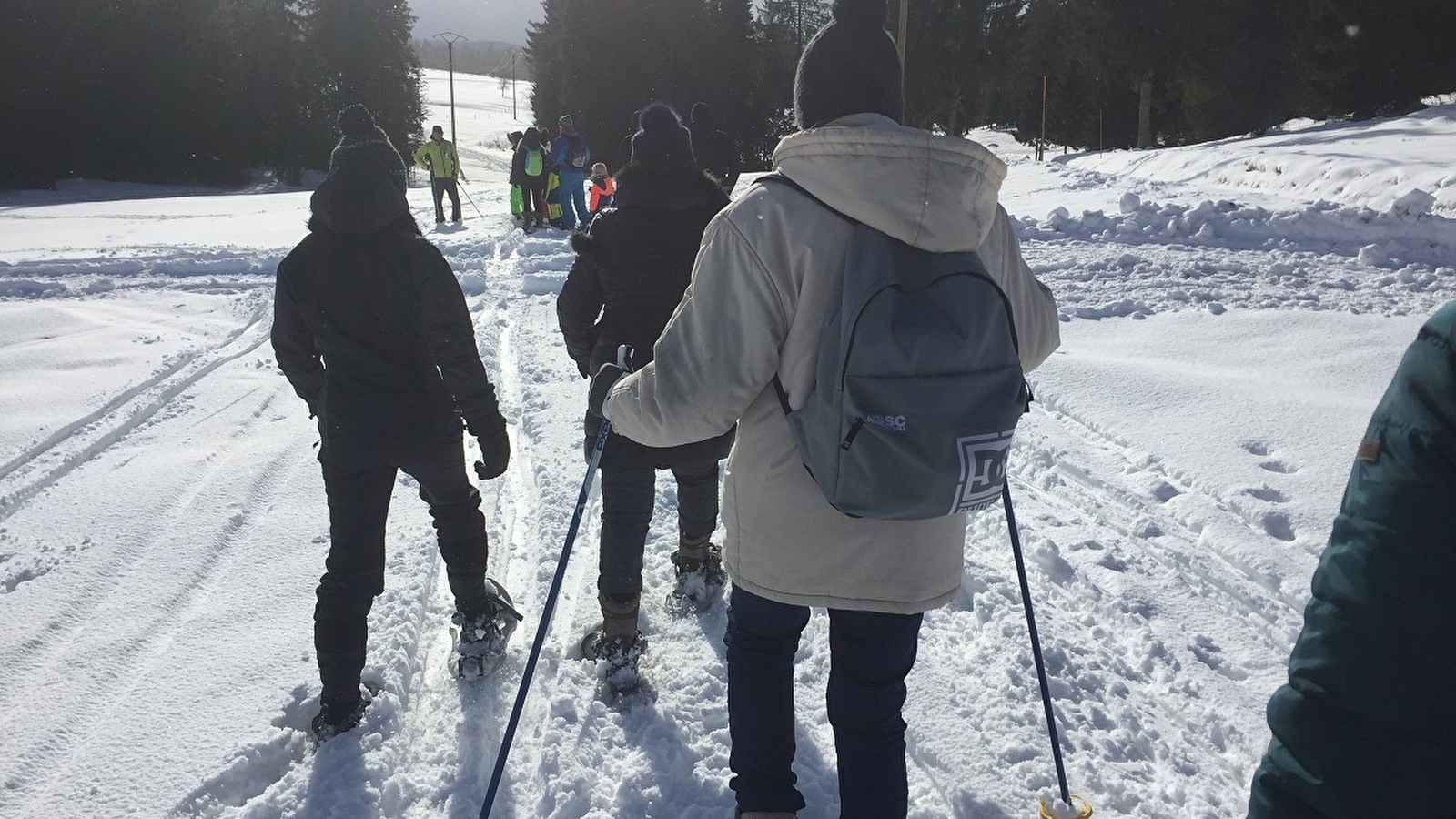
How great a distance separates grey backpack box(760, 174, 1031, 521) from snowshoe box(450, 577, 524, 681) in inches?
79.4

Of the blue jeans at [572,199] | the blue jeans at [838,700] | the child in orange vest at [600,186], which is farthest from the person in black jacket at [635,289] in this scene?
the blue jeans at [572,199]

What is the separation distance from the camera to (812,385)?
1.80 meters

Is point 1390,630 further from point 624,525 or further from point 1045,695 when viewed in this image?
point 624,525

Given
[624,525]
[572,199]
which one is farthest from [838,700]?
[572,199]

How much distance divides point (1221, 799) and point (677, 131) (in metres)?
2.62

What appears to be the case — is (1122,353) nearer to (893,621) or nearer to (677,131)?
(677,131)

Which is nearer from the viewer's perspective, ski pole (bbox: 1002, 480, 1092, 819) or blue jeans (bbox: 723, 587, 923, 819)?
blue jeans (bbox: 723, 587, 923, 819)

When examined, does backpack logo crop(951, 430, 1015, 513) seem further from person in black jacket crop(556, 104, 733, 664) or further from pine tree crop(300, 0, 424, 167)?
pine tree crop(300, 0, 424, 167)

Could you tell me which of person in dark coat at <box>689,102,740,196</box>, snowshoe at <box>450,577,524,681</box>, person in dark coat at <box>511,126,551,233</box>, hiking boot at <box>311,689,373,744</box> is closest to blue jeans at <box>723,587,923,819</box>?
snowshoe at <box>450,577,524,681</box>

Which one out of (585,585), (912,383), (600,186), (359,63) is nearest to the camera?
(912,383)

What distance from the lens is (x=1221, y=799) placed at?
2.60 meters

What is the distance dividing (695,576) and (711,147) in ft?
15.9

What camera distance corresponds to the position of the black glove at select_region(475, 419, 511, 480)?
9.95 feet

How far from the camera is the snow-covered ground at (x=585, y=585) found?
9.19 ft
